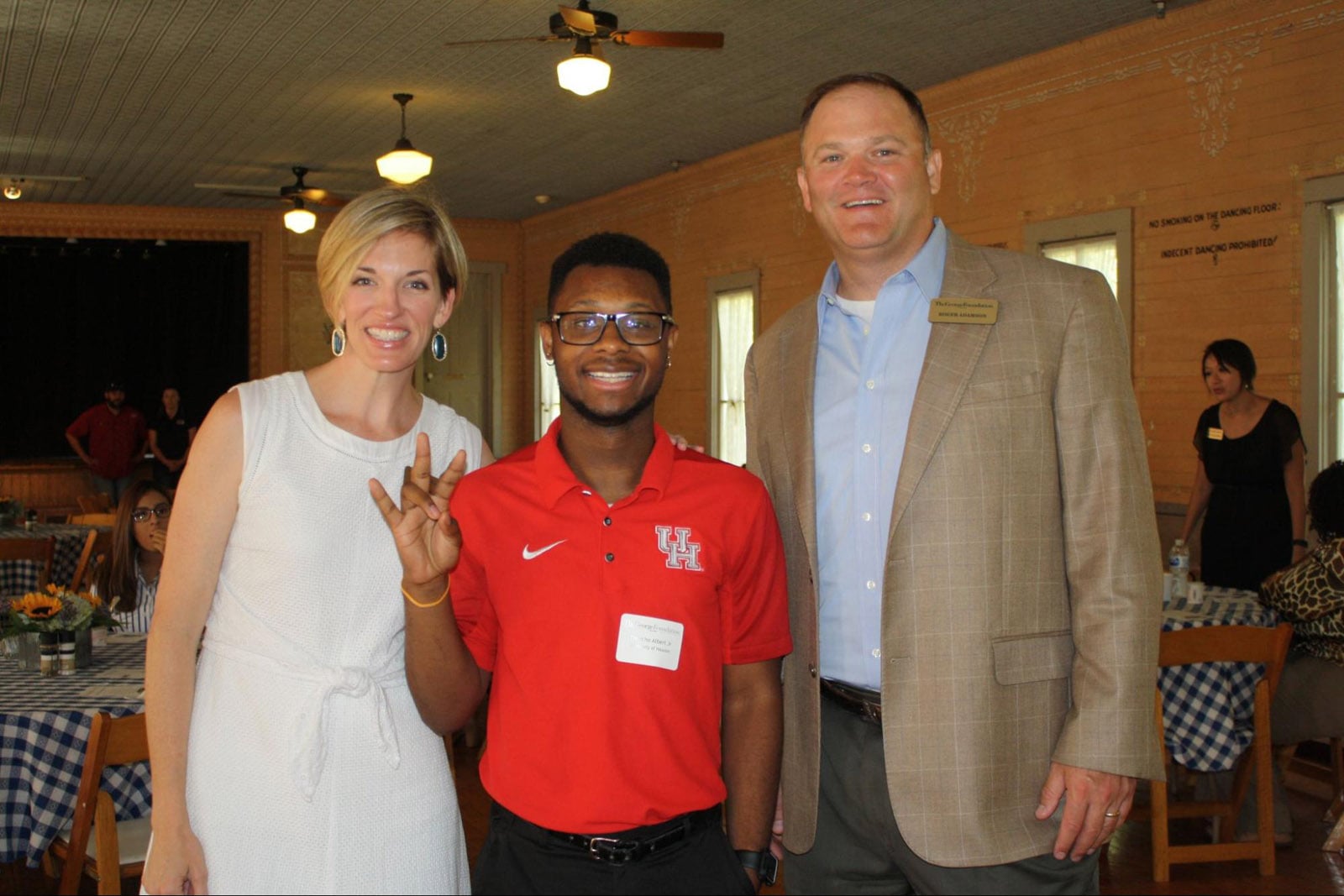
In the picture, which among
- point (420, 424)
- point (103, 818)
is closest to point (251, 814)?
point (420, 424)

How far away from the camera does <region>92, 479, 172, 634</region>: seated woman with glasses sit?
4.92 metres

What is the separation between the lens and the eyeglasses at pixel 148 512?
16.2 ft

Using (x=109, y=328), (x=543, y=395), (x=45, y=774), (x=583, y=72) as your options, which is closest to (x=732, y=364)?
(x=543, y=395)

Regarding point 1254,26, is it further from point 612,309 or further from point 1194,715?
point 612,309

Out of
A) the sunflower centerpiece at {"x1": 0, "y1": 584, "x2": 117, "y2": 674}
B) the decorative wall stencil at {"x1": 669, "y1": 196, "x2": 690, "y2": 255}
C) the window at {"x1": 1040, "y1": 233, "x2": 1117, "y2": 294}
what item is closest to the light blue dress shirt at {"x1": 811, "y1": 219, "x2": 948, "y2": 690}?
the sunflower centerpiece at {"x1": 0, "y1": 584, "x2": 117, "y2": 674}

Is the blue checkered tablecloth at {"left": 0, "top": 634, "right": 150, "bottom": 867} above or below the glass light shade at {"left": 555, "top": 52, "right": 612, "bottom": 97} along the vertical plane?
below

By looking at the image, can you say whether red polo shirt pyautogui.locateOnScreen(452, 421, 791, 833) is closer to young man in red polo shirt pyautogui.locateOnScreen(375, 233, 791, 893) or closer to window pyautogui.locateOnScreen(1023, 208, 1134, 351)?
young man in red polo shirt pyautogui.locateOnScreen(375, 233, 791, 893)

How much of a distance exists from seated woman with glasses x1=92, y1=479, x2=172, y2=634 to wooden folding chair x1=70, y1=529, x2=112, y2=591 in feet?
4.19

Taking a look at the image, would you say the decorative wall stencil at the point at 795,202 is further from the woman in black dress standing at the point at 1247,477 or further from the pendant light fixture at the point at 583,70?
the woman in black dress standing at the point at 1247,477

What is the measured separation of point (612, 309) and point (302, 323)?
14.3 m

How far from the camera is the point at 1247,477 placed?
627 centimetres

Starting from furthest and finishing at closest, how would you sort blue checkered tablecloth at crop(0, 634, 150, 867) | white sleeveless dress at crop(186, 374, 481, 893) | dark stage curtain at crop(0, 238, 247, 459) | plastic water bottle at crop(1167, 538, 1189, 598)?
dark stage curtain at crop(0, 238, 247, 459) → plastic water bottle at crop(1167, 538, 1189, 598) → blue checkered tablecloth at crop(0, 634, 150, 867) → white sleeveless dress at crop(186, 374, 481, 893)

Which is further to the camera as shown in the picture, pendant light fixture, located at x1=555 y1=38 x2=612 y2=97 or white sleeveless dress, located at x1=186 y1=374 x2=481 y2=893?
pendant light fixture, located at x1=555 y1=38 x2=612 y2=97

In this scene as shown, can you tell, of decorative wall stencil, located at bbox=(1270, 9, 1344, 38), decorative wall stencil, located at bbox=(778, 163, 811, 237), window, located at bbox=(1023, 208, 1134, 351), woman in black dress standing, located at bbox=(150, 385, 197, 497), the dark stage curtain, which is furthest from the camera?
the dark stage curtain
